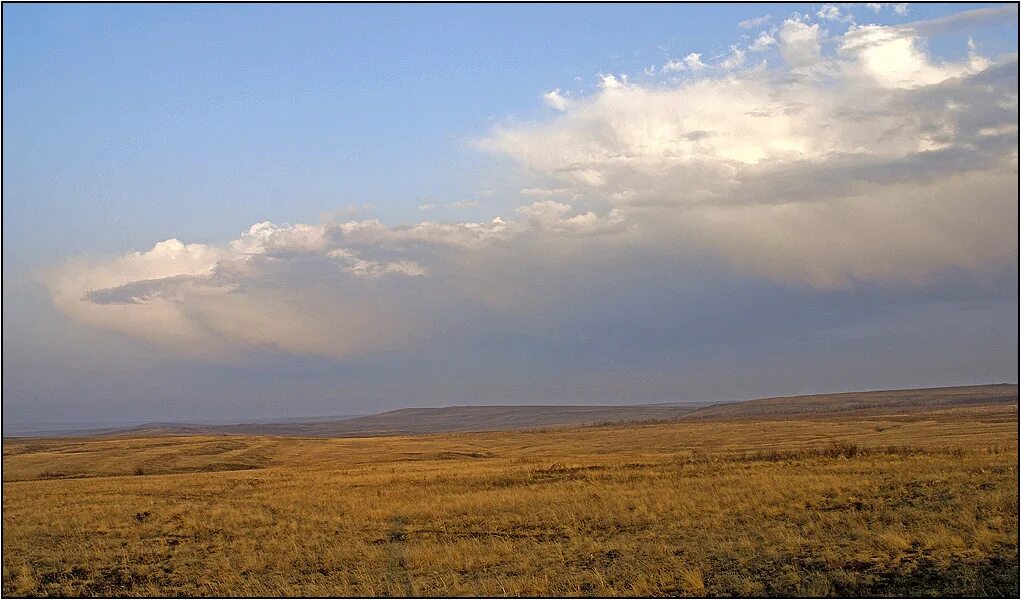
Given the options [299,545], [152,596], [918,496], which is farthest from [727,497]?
[152,596]

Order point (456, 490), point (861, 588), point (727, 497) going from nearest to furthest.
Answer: point (861, 588) → point (727, 497) → point (456, 490)

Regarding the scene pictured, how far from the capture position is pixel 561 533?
1883 centimetres

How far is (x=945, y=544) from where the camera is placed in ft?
46.0

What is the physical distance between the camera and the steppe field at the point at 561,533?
13.6 m

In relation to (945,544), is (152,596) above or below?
below

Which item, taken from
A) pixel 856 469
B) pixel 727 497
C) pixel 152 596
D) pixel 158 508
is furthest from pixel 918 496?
pixel 158 508

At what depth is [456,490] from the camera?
1100 inches

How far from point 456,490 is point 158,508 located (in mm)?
9773

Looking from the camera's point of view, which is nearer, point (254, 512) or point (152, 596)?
point (152, 596)

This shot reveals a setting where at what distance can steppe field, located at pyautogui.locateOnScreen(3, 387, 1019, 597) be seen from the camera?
1357 cm

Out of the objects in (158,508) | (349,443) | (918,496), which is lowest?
(349,443)

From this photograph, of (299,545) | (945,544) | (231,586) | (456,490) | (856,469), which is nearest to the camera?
(945,544)

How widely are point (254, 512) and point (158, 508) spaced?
3662 mm

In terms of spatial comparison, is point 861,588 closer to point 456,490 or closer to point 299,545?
point 299,545
